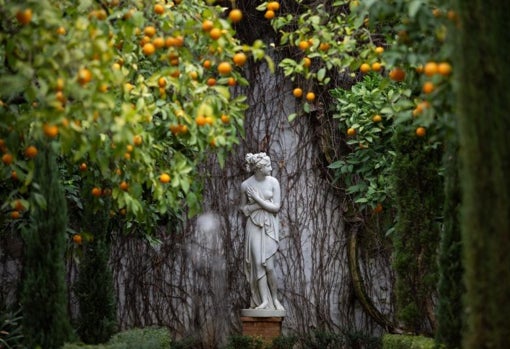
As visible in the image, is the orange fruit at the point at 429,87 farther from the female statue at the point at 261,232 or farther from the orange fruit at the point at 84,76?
the female statue at the point at 261,232

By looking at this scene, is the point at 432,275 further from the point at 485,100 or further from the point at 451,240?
the point at 485,100

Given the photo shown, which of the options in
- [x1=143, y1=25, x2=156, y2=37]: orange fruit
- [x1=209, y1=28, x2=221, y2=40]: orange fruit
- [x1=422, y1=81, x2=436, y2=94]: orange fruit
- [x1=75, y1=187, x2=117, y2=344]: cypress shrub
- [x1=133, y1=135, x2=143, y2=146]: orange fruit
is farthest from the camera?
[x1=75, y1=187, x2=117, y2=344]: cypress shrub

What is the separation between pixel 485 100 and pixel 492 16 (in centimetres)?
38

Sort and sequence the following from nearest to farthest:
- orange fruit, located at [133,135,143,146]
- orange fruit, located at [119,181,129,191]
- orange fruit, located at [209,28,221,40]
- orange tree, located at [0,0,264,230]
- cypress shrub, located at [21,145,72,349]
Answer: orange tree, located at [0,0,264,230]
orange fruit, located at [209,28,221,40]
orange fruit, located at [133,135,143,146]
orange fruit, located at [119,181,129,191]
cypress shrub, located at [21,145,72,349]

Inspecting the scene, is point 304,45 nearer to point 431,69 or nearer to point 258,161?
point 431,69

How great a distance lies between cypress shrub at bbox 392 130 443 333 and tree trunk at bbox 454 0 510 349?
8.18 ft

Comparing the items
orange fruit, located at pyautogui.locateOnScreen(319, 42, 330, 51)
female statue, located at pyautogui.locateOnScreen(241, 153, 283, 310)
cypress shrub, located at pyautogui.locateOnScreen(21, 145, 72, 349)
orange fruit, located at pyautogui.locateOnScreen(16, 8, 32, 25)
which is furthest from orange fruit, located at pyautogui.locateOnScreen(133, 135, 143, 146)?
female statue, located at pyautogui.locateOnScreen(241, 153, 283, 310)

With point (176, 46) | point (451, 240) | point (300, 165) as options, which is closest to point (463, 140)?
point (451, 240)

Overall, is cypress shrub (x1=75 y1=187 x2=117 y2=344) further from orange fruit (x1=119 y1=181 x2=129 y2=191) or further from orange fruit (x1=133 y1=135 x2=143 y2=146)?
orange fruit (x1=133 y1=135 x2=143 y2=146)

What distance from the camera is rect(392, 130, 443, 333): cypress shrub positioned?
235 inches

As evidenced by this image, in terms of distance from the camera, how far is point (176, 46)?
15.8 feet

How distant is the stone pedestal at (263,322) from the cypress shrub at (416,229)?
125 inches

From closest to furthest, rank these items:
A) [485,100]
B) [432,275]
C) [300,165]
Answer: [485,100] < [432,275] < [300,165]

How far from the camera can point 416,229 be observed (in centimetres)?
600
